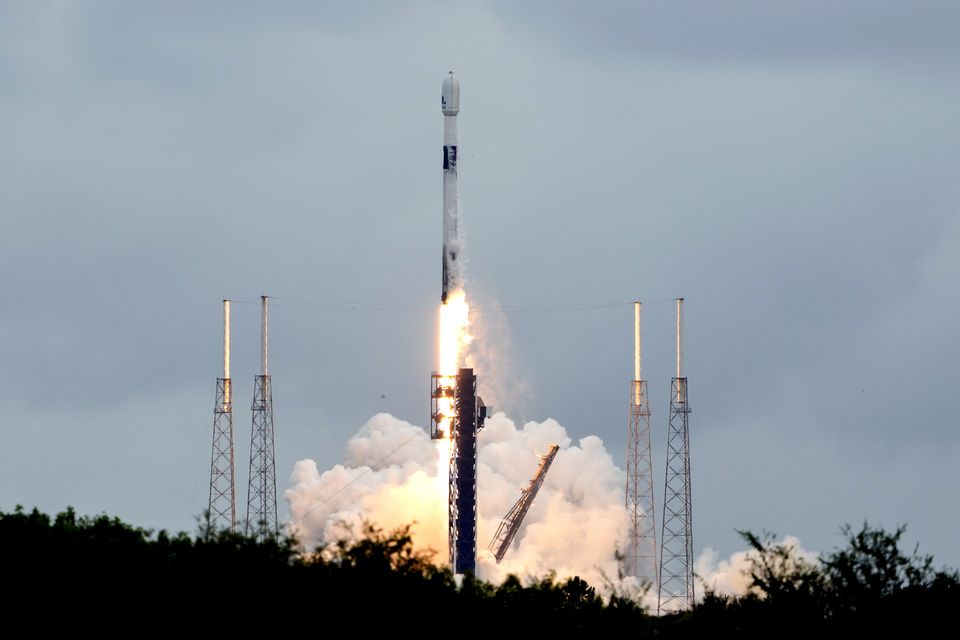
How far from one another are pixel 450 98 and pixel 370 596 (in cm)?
7133

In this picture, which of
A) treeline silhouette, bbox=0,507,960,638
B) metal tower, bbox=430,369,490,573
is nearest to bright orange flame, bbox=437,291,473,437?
metal tower, bbox=430,369,490,573

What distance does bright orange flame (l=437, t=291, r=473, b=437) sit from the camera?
15212cm

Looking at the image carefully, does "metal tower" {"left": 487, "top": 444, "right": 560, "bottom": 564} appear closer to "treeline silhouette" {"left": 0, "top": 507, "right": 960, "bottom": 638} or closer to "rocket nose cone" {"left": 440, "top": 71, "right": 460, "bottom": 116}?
"rocket nose cone" {"left": 440, "top": 71, "right": 460, "bottom": 116}

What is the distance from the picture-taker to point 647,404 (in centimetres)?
15400

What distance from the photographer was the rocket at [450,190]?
154 m

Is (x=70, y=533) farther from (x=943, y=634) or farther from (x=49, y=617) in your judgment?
(x=943, y=634)

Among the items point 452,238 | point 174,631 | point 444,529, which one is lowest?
point 174,631

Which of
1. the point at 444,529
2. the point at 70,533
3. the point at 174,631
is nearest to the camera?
the point at 174,631

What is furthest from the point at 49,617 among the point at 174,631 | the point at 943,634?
the point at 943,634

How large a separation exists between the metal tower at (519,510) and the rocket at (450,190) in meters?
17.8

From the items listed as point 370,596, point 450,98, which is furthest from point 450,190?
point 370,596

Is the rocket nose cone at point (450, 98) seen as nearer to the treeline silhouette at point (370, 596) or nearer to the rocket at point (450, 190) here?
the rocket at point (450, 190)

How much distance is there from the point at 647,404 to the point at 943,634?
60.4 m

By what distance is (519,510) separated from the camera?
6634 inches
